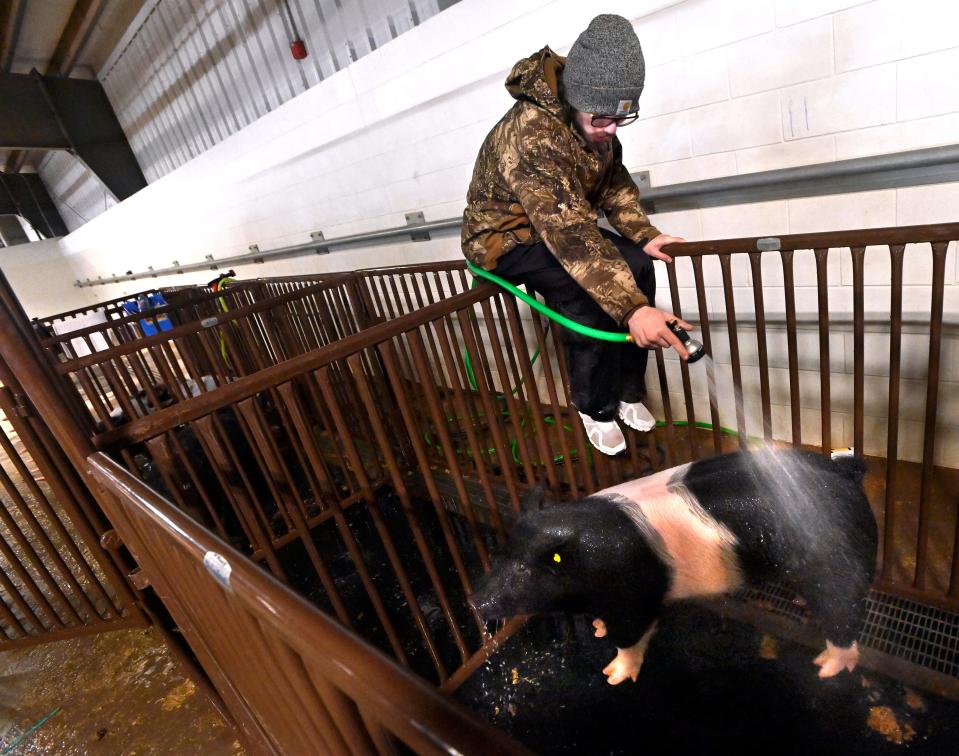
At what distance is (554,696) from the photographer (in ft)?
6.28

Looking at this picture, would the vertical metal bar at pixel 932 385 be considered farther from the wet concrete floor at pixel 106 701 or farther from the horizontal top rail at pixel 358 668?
the wet concrete floor at pixel 106 701

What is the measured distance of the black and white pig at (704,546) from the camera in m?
1.53

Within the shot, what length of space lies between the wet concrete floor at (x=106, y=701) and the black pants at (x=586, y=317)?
2.08 meters

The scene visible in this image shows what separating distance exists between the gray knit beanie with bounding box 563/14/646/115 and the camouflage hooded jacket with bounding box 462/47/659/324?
7.0 inches

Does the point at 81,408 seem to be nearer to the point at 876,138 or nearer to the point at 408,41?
the point at 408,41

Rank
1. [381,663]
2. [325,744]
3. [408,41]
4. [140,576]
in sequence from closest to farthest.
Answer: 1. [381,663]
2. [325,744]
3. [140,576]
4. [408,41]

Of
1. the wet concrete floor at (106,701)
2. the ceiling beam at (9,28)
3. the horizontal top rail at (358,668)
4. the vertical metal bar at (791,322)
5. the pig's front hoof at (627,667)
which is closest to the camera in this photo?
the horizontal top rail at (358,668)

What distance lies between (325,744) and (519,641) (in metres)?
1.42

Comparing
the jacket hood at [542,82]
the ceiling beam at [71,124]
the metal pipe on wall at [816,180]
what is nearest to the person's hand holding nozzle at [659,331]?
the jacket hood at [542,82]

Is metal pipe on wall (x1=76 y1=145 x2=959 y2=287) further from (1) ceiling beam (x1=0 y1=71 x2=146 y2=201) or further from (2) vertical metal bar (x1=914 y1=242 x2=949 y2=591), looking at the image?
(1) ceiling beam (x1=0 y1=71 x2=146 y2=201)

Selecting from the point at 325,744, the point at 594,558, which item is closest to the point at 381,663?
the point at 325,744

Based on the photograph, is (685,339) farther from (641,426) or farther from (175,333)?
(175,333)

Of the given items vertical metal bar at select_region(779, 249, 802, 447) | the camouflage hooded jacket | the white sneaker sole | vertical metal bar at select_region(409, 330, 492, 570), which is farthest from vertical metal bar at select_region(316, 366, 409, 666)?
vertical metal bar at select_region(779, 249, 802, 447)

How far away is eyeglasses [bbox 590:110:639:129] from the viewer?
1.86 metres
